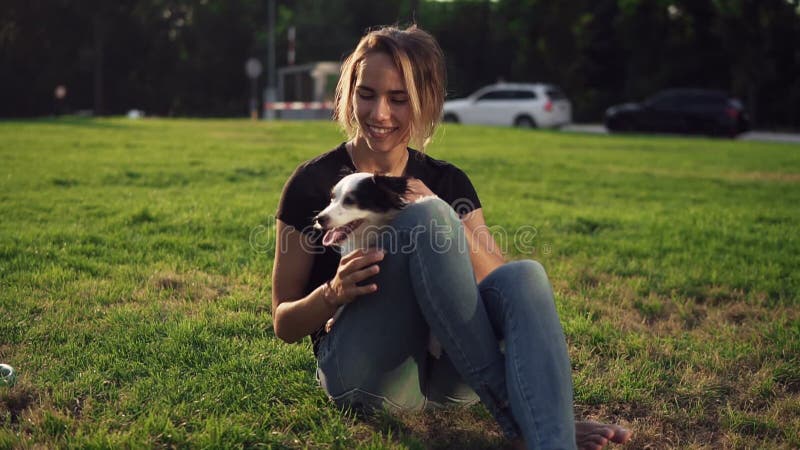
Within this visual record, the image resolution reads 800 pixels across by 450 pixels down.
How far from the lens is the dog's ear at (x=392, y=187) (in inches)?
119

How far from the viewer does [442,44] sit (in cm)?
4634

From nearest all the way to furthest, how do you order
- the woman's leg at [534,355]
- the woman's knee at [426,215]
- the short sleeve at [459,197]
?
the woman's leg at [534,355]
the woman's knee at [426,215]
the short sleeve at [459,197]

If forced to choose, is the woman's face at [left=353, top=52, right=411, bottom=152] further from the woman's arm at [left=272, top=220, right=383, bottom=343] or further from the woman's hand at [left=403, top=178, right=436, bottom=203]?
the woman's arm at [left=272, top=220, right=383, bottom=343]

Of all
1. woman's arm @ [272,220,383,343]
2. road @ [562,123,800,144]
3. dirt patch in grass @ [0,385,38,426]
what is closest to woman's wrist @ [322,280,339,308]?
woman's arm @ [272,220,383,343]

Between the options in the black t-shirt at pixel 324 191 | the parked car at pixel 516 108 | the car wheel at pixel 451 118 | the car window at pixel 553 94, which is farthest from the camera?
the car wheel at pixel 451 118

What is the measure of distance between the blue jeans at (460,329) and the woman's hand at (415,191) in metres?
0.28

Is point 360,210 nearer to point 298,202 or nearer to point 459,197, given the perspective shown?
point 298,202

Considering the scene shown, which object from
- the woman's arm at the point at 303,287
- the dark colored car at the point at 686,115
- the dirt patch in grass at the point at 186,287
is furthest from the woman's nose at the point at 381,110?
the dark colored car at the point at 686,115

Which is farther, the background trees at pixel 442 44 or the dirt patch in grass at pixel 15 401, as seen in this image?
the background trees at pixel 442 44

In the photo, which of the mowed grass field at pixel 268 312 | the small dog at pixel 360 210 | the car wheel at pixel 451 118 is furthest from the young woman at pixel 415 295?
the car wheel at pixel 451 118

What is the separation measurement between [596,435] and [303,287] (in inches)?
51.7

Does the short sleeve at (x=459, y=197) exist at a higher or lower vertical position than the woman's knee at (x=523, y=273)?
higher

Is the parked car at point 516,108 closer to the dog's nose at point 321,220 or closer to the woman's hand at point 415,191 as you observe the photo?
the woman's hand at point 415,191

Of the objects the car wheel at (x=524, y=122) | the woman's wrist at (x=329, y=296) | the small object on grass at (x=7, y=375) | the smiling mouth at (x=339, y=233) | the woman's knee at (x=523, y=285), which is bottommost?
the small object on grass at (x=7, y=375)
